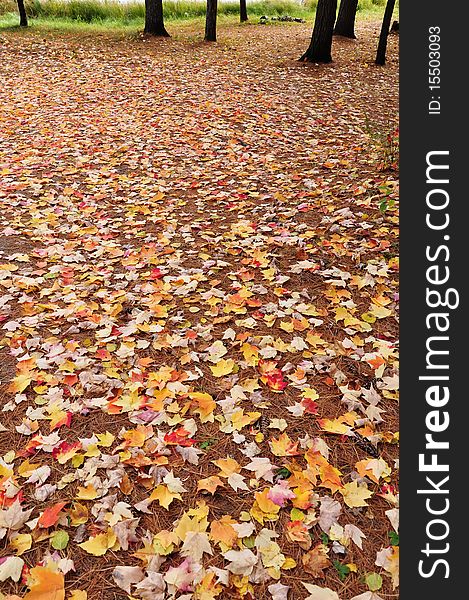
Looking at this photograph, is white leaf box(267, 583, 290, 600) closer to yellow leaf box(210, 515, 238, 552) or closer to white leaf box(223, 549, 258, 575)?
white leaf box(223, 549, 258, 575)

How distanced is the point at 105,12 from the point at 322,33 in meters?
11.4

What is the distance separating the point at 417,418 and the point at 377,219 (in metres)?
3.25

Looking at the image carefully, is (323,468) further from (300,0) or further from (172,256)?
(300,0)

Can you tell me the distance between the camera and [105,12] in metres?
19.5

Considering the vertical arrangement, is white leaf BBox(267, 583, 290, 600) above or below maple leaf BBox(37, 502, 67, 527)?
above

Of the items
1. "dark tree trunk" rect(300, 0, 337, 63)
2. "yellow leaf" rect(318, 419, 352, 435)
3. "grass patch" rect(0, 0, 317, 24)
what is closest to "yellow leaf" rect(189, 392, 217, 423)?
"yellow leaf" rect(318, 419, 352, 435)

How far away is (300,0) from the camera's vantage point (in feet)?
81.4

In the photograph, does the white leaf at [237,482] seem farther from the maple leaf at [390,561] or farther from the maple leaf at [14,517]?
the maple leaf at [14,517]

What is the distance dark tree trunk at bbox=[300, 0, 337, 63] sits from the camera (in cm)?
1152

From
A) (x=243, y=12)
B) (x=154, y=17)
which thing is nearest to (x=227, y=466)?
(x=154, y=17)

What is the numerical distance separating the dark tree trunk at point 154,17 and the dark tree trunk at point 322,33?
5.54 m

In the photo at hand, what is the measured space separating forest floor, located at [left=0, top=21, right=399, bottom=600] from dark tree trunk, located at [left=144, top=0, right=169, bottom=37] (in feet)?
32.2

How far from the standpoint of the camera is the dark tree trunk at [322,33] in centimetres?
1152

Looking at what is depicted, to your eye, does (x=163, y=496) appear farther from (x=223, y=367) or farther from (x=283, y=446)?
(x=223, y=367)
